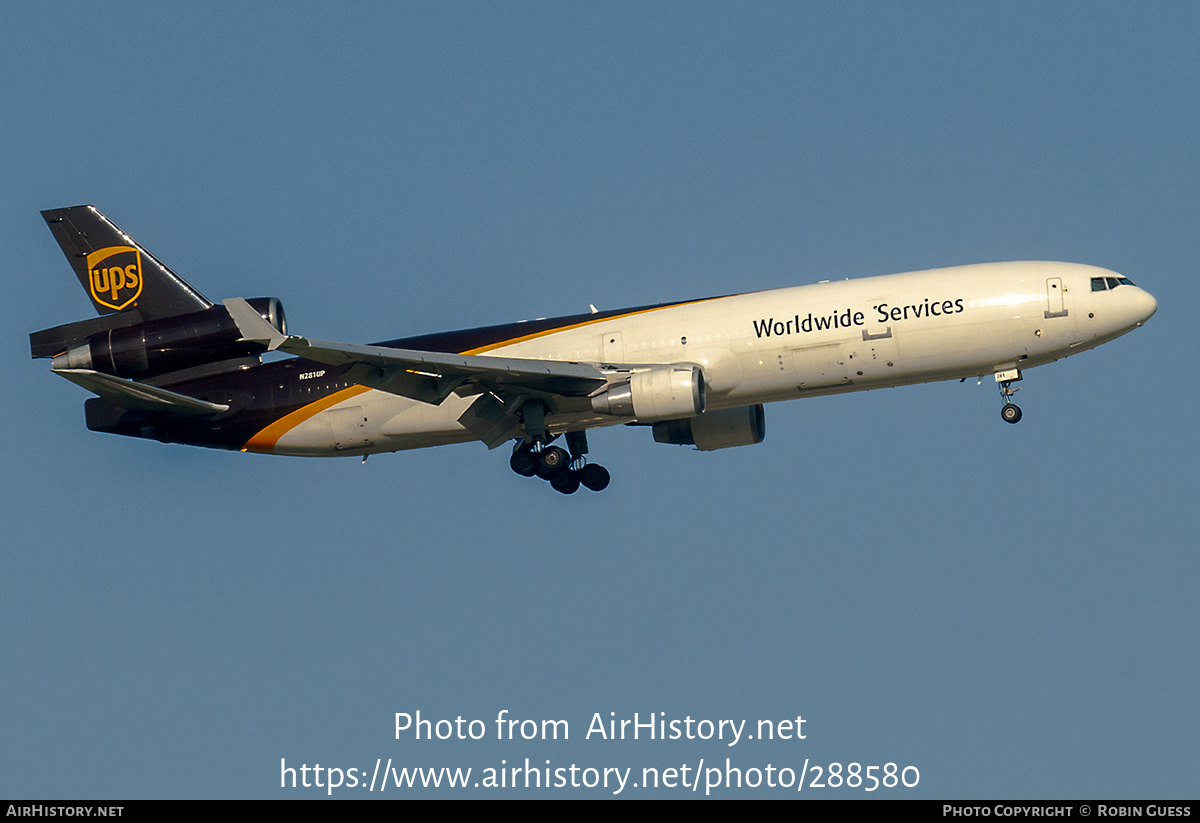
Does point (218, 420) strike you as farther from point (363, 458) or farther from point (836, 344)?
point (836, 344)

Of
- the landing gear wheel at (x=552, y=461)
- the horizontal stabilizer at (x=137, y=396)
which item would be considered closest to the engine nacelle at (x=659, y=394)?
the landing gear wheel at (x=552, y=461)

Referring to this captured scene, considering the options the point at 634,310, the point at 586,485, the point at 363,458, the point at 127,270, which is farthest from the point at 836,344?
the point at 127,270

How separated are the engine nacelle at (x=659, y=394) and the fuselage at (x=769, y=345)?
1.11 meters

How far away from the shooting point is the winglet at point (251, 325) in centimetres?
4151

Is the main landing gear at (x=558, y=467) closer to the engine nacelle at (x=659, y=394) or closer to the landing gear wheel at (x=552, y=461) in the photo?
the landing gear wheel at (x=552, y=461)

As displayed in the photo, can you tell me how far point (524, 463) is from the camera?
50.2 m

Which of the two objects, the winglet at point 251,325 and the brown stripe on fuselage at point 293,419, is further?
the brown stripe on fuselage at point 293,419

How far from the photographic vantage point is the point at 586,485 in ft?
171

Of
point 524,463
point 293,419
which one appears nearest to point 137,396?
point 293,419

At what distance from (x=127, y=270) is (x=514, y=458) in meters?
14.8

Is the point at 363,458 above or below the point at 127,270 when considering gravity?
below

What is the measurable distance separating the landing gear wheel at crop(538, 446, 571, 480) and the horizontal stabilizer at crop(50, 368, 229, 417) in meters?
10.4

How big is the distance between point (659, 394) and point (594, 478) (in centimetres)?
678

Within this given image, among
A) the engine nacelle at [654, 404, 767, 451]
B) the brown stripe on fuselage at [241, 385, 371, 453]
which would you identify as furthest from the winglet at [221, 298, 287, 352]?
the engine nacelle at [654, 404, 767, 451]
